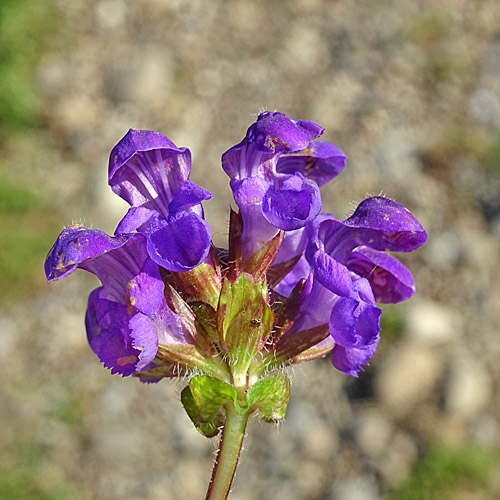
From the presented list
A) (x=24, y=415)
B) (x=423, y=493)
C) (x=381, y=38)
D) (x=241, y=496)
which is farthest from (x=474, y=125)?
(x=24, y=415)

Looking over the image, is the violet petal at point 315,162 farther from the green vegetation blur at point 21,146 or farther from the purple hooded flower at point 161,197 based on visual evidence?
the green vegetation blur at point 21,146

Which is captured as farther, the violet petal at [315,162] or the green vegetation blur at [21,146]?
the green vegetation blur at [21,146]

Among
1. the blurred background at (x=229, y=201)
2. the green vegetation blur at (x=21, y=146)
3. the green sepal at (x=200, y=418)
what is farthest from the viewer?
the green vegetation blur at (x=21, y=146)

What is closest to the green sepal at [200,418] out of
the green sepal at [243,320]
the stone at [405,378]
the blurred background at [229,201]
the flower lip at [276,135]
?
the green sepal at [243,320]

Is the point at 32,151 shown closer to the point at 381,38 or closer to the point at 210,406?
the point at 381,38

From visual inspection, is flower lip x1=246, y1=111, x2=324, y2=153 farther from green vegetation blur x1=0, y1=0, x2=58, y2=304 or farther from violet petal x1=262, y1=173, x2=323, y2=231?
green vegetation blur x1=0, y1=0, x2=58, y2=304
